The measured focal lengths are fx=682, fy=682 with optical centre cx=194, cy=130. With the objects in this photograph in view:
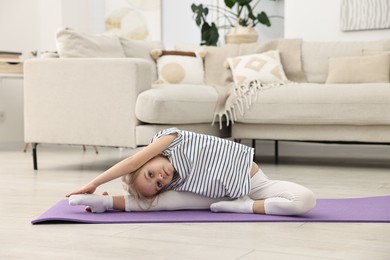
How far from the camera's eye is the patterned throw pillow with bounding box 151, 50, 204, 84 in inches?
174

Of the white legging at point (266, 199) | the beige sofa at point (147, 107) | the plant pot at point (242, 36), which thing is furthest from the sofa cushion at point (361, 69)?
the white legging at point (266, 199)

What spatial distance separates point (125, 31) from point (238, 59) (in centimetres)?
226

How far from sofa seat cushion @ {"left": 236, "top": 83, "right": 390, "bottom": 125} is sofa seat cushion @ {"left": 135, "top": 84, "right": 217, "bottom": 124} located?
23 centimetres

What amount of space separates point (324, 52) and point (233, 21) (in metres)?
1.85

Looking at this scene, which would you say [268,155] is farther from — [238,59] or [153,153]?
[153,153]

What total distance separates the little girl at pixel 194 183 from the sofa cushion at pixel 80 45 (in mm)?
1844

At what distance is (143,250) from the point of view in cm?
167

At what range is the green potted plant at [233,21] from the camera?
17.4 feet

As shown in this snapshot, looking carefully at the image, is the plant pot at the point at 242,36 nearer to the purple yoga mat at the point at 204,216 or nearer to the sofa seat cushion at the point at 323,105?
the sofa seat cushion at the point at 323,105

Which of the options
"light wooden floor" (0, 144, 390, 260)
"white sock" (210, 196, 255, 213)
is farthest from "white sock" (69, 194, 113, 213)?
"white sock" (210, 196, 255, 213)

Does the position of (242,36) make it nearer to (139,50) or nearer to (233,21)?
(233,21)

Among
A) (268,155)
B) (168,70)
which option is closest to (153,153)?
(168,70)

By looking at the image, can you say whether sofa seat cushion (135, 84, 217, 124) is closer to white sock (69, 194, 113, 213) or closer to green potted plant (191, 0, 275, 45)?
white sock (69, 194, 113, 213)

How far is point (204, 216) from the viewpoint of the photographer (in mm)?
2152
